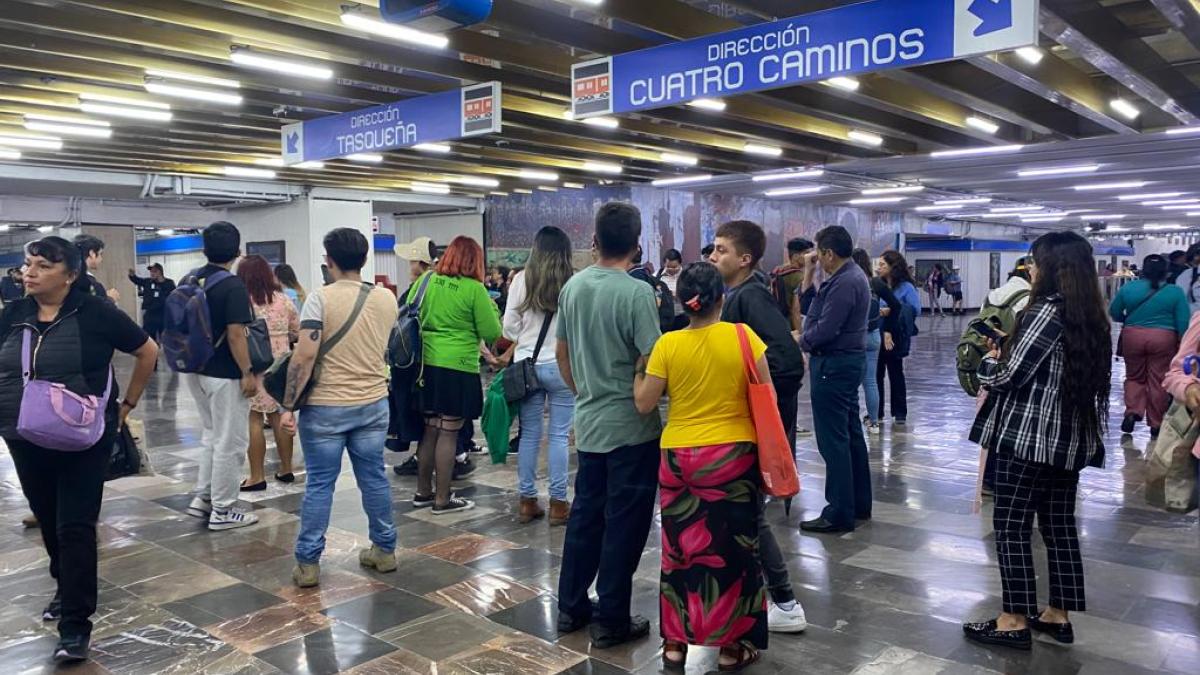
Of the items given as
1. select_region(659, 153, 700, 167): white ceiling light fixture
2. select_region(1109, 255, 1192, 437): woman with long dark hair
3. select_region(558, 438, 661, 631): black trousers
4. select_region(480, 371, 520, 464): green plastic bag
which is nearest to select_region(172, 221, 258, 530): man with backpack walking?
select_region(480, 371, 520, 464): green plastic bag

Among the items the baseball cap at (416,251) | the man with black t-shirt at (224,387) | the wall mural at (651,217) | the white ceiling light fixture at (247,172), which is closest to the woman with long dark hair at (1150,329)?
the baseball cap at (416,251)

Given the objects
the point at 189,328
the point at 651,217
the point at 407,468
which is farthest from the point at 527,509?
the point at 651,217

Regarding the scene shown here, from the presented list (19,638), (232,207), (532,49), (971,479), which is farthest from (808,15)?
(232,207)

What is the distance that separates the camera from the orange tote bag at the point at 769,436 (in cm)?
292

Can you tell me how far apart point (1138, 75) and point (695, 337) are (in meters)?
7.12

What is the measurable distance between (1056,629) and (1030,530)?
0.46m

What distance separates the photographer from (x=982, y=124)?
1055 centimetres

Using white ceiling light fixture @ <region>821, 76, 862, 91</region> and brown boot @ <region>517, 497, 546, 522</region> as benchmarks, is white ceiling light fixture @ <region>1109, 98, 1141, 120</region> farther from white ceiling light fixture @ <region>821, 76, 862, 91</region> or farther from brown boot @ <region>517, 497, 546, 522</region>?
brown boot @ <region>517, 497, 546, 522</region>

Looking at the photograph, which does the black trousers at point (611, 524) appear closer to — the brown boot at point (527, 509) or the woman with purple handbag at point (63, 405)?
the brown boot at point (527, 509)

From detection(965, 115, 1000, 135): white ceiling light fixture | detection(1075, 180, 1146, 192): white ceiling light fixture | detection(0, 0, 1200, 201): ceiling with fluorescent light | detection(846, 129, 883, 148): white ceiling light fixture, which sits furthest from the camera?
detection(1075, 180, 1146, 192): white ceiling light fixture

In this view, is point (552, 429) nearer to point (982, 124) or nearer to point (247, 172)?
point (982, 124)

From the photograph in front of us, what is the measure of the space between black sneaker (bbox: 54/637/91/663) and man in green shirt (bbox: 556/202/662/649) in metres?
1.92

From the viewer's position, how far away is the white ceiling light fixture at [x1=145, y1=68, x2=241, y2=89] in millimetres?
7641

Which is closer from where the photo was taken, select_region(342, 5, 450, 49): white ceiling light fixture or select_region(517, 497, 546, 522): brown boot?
select_region(517, 497, 546, 522): brown boot
